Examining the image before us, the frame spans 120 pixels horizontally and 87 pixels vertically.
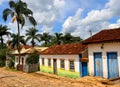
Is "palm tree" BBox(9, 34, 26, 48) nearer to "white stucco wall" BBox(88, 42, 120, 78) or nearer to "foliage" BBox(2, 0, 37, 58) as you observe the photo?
"foliage" BBox(2, 0, 37, 58)

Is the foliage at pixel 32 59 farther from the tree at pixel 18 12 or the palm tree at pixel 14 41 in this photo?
the palm tree at pixel 14 41

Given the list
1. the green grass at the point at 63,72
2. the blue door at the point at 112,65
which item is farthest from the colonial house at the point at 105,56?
the green grass at the point at 63,72

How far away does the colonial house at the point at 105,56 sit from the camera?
18469mm

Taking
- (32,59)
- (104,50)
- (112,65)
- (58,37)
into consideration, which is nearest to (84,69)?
(104,50)

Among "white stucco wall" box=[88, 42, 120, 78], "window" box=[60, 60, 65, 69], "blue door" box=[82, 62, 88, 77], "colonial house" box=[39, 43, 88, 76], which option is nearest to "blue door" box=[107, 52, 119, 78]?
"white stucco wall" box=[88, 42, 120, 78]

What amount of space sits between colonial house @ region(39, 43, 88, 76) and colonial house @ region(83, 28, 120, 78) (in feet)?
4.76

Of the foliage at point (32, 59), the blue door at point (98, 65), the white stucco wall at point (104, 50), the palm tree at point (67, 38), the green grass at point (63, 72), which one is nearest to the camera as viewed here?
the white stucco wall at point (104, 50)

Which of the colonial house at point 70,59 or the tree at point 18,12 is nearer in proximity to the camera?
the colonial house at point 70,59

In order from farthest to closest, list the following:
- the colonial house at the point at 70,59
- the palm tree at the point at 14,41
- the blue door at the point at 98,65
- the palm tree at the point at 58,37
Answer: the palm tree at the point at 58,37, the palm tree at the point at 14,41, the colonial house at the point at 70,59, the blue door at the point at 98,65

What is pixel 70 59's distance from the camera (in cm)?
2523

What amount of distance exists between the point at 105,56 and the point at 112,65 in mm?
1068

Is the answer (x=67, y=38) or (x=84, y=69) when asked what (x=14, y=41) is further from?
(x=84, y=69)

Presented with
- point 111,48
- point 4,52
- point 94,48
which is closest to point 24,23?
point 4,52

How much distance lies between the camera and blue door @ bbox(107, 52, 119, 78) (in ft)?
61.1
